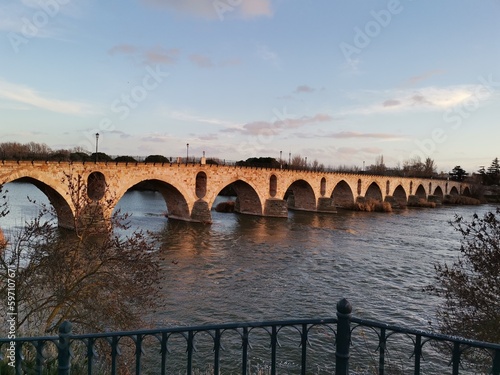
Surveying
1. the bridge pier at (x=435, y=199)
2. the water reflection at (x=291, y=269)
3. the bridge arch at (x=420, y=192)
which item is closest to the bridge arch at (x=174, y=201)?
the water reflection at (x=291, y=269)

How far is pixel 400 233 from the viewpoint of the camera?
113ft

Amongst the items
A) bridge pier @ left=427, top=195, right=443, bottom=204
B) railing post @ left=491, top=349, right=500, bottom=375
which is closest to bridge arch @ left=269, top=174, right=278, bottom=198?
railing post @ left=491, top=349, right=500, bottom=375

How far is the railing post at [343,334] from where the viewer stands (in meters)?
3.53

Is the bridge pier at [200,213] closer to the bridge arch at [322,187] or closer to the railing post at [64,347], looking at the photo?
the bridge arch at [322,187]

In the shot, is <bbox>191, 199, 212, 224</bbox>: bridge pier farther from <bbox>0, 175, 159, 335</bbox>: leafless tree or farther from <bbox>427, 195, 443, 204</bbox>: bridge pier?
<bbox>427, 195, 443, 204</bbox>: bridge pier

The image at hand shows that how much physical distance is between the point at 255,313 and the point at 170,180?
69.2ft

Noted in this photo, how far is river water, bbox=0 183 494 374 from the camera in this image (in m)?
13.9

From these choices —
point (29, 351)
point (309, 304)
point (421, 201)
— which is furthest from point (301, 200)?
point (29, 351)

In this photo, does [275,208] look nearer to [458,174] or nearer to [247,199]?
[247,199]

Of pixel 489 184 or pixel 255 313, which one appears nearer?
pixel 255 313

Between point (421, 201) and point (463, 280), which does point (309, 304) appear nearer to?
point (463, 280)

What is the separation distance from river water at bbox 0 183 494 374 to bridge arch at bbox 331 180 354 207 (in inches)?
874

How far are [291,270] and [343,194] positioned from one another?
42409 mm

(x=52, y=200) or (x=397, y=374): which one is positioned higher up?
(x=52, y=200)
